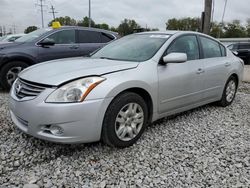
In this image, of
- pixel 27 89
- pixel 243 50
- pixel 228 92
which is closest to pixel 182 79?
pixel 228 92

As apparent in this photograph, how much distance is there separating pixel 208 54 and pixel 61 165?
3.01 m

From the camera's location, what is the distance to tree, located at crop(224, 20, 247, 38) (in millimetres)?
61766

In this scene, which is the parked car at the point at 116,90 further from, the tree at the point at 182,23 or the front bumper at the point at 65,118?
the tree at the point at 182,23

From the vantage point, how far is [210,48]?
4.29 m

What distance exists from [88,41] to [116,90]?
4223 mm

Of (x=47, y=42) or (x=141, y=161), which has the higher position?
(x=47, y=42)

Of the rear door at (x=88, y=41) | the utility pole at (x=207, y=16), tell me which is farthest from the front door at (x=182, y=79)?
the utility pole at (x=207, y=16)

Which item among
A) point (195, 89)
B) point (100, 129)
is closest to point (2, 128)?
point (100, 129)

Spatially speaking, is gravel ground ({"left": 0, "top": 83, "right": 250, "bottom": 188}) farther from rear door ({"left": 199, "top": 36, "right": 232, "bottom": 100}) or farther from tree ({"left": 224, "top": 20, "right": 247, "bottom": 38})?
tree ({"left": 224, "top": 20, "right": 247, "bottom": 38})

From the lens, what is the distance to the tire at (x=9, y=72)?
522cm

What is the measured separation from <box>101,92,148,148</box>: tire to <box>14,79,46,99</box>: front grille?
0.76m

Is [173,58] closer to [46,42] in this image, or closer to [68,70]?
[68,70]

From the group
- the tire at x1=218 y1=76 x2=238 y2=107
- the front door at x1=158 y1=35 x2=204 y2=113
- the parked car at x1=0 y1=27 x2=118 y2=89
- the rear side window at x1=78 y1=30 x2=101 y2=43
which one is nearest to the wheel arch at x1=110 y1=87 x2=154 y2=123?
the front door at x1=158 y1=35 x2=204 y2=113

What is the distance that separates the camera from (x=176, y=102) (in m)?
3.48
